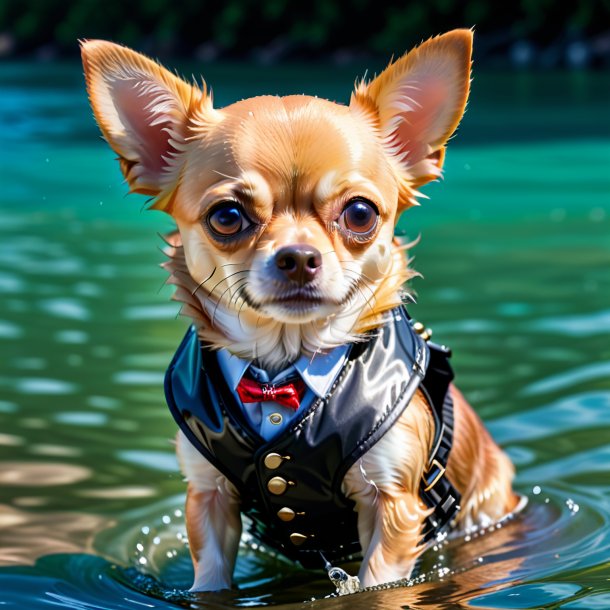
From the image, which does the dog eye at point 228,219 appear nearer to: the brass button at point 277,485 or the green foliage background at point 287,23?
the brass button at point 277,485

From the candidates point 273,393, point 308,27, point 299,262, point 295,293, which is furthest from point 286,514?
point 308,27

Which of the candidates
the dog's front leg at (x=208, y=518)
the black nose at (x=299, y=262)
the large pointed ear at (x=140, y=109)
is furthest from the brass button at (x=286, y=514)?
the large pointed ear at (x=140, y=109)

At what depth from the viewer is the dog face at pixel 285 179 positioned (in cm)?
314

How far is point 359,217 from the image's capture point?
3.21m

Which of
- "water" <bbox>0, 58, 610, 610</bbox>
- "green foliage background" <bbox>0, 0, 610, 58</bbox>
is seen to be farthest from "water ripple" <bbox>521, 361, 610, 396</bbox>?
"green foliage background" <bbox>0, 0, 610, 58</bbox>

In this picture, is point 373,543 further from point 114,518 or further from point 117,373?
point 117,373

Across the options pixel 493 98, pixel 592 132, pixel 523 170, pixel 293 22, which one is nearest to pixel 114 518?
pixel 523 170

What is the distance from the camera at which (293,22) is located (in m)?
33.4

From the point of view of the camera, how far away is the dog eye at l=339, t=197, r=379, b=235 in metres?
3.19

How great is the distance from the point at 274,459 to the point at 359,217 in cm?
69

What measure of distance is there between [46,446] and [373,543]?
6.95 ft

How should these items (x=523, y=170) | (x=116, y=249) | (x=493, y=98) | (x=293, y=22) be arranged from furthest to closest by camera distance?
(x=293, y=22), (x=493, y=98), (x=523, y=170), (x=116, y=249)

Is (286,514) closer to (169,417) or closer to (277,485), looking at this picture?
(277,485)

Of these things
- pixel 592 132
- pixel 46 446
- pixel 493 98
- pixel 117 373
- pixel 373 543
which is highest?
pixel 493 98
